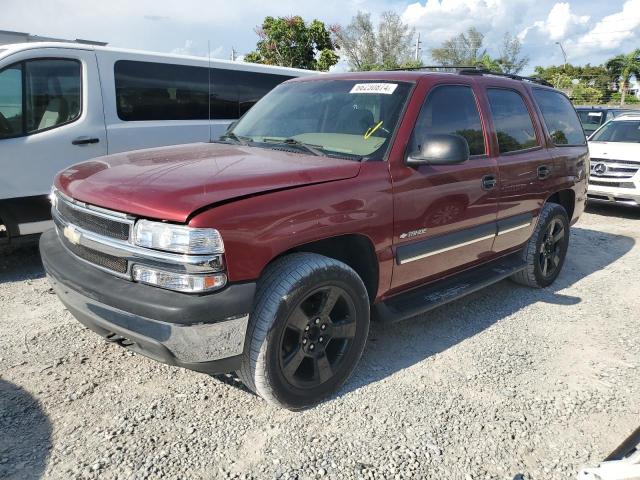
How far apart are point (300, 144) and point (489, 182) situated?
146cm

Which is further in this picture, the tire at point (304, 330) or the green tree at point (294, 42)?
the green tree at point (294, 42)

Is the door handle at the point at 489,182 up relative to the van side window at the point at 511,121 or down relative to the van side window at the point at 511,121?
down

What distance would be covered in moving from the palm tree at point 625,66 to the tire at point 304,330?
4461 cm

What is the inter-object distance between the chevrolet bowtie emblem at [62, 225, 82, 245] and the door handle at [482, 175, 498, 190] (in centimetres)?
267

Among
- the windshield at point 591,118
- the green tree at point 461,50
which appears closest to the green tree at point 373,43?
the green tree at point 461,50

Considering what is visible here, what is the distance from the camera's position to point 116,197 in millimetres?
2518

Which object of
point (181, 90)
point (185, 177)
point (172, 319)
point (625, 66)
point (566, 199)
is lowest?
point (172, 319)

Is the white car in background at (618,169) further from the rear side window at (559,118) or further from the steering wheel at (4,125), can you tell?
the steering wheel at (4,125)

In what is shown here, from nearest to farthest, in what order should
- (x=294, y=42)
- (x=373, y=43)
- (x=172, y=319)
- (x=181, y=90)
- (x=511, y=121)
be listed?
(x=172, y=319), (x=511, y=121), (x=181, y=90), (x=294, y=42), (x=373, y=43)

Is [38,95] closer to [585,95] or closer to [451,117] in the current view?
[451,117]

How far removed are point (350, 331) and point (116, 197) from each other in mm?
1440

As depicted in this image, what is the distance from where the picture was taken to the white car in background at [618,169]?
325 inches

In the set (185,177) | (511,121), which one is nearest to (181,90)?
(511,121)

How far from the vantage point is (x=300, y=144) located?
131 inches
